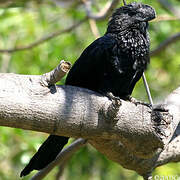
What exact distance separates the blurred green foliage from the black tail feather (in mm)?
1775

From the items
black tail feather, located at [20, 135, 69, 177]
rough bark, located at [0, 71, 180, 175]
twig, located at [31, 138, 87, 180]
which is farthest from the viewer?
twig, located at [31, 138, 87, 180]

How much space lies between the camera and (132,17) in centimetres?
382

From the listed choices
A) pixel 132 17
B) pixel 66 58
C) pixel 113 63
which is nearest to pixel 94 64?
pixel 113 63

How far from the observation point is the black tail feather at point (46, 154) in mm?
3324

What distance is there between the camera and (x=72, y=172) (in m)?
5.83

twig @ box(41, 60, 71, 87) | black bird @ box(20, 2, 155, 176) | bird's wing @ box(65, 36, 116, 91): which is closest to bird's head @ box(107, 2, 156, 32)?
black bird @ box(20, 2, 155, 176)

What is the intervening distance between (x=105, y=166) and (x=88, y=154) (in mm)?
478

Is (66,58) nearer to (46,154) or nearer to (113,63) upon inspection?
(113,63)

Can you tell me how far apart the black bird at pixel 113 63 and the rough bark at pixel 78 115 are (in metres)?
0.49

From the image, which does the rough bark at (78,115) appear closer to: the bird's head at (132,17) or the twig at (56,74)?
the twig at (56,74)

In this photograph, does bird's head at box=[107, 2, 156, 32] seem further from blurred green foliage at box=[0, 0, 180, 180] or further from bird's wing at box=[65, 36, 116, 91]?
blurred green foliage at box=[0, 0, 180, 180]

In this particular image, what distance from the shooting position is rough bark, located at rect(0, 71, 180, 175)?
95.4 inches

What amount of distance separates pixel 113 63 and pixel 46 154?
2.94 ft

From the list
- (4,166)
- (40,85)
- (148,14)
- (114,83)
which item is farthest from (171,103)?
(4,166)
